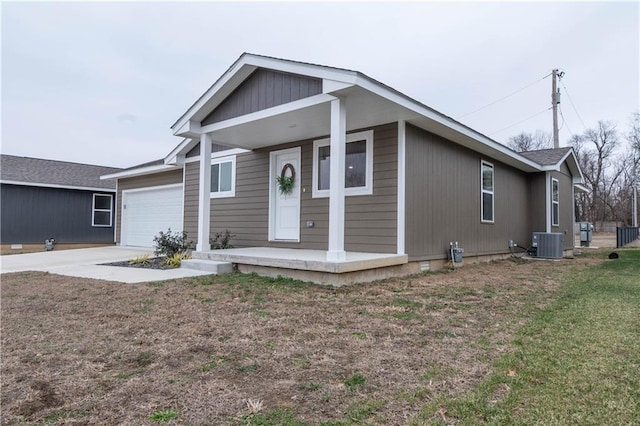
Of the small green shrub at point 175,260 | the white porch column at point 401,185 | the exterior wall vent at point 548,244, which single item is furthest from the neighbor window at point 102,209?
the exterior wall vent at point 548,244

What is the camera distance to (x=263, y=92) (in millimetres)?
6348

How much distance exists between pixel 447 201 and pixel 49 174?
14.1 meters

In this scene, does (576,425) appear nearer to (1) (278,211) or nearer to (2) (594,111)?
(1) (278,211)

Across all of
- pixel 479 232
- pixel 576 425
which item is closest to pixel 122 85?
pixel 479 232

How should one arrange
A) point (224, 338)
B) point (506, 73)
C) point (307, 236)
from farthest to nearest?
point (506, 73), point (307, 236), point (224, 338)

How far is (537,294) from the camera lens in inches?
201

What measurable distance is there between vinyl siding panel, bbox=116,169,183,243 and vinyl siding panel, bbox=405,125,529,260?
727 cm

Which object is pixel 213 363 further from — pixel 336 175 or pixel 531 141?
pixel 531 141

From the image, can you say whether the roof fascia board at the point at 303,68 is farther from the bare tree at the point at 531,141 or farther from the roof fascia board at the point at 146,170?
the bare tree at the point at 531,141

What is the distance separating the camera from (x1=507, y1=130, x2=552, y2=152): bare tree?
→ 34094 millimetres

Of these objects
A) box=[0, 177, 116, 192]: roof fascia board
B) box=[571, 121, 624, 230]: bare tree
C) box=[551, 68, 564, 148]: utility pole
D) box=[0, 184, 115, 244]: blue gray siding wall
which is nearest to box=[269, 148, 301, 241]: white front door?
box=[0, 177, 116, 192]: roof fascia board

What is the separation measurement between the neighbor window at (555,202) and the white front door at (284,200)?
8.20m

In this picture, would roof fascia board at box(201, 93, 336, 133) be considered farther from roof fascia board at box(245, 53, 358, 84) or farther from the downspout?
the downspout

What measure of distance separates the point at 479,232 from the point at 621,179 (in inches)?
1271
